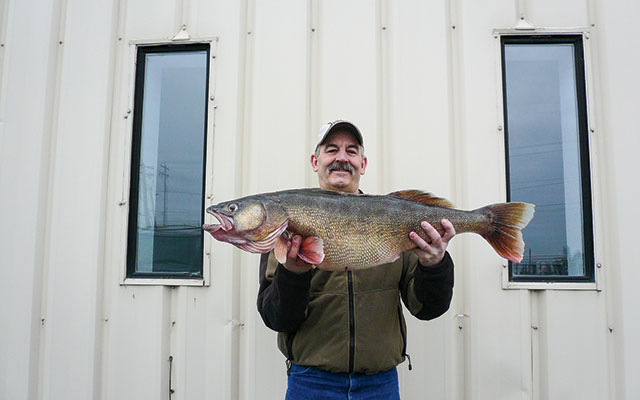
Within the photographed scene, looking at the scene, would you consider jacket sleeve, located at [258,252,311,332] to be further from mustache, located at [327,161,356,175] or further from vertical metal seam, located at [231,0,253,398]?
mustache, located at [327,161,356,175]

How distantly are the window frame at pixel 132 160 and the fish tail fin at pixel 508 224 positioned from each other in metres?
2.15

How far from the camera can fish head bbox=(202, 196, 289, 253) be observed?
2.21 m

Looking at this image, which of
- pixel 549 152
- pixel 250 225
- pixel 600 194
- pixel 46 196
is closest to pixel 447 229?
pixel 250 225

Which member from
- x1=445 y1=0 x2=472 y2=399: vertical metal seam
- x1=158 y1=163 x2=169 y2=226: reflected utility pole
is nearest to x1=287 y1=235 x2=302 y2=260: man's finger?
x1=445 y1=0 x2=472 y2=399: vertical metal seam

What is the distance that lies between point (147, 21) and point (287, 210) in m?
2.46

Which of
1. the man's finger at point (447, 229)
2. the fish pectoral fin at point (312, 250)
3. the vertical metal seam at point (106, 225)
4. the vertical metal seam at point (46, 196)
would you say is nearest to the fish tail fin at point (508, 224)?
the man's finger at point (447, 229)

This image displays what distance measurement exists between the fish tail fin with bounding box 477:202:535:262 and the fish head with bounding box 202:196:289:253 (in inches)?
50.7

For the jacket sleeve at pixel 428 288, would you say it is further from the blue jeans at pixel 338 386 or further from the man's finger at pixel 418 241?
the blue jeans at pixel 338 386

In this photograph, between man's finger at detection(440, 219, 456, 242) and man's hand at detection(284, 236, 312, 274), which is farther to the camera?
man's finger at detection(440, 219, 456, 242)

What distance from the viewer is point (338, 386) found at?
2.45 m

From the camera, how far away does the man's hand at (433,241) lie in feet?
7.72

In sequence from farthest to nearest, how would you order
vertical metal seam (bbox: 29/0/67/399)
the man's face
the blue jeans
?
vertical metal seam (bbox: 29/0/67/399) → the man's face → the blue jeans

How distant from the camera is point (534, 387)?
301cm

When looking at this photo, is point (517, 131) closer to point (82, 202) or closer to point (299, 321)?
point (299, 321)
